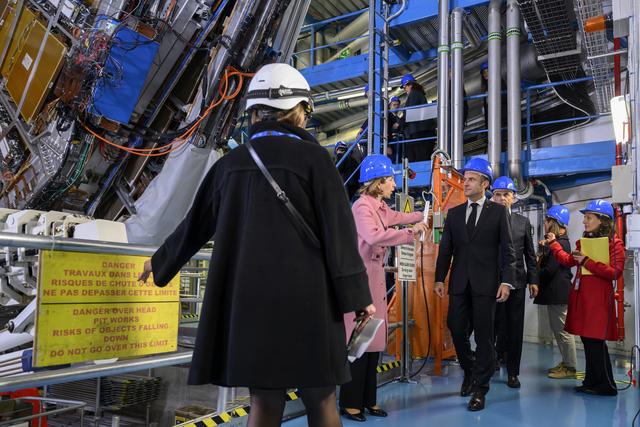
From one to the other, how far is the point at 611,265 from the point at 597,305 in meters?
0.37

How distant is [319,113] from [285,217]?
9382 mm

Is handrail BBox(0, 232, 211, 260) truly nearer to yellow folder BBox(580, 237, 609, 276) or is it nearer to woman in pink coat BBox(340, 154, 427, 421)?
woman in pink coat BBox(340, 154, 427, 421)

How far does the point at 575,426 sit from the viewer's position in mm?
3367

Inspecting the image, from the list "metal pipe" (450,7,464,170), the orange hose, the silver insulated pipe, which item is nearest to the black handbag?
the orange hose

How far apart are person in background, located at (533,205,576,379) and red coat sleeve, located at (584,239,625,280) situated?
662 mm

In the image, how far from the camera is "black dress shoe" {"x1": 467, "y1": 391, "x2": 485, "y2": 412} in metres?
3.68

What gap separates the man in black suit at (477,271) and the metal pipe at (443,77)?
2941 millimetres

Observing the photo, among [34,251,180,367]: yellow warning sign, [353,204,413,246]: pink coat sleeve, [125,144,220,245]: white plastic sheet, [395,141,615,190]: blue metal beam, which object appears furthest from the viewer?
[395,141,615,190]: blue metal beam

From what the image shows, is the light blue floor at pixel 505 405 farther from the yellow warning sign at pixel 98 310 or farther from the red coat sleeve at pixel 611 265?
the yellow warning sign at pixel 98 310

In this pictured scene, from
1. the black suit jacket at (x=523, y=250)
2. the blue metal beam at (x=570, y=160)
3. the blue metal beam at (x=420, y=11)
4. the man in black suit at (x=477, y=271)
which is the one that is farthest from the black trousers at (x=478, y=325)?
the blue metal beam at (x=420, y=11)

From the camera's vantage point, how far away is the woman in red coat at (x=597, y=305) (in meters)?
4.28

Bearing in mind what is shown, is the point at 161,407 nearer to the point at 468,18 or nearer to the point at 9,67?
the point at 9,67

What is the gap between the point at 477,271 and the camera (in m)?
3.73

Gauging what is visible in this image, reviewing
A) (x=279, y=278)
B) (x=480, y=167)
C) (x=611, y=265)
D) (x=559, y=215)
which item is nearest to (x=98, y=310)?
(x=279, y=278)
